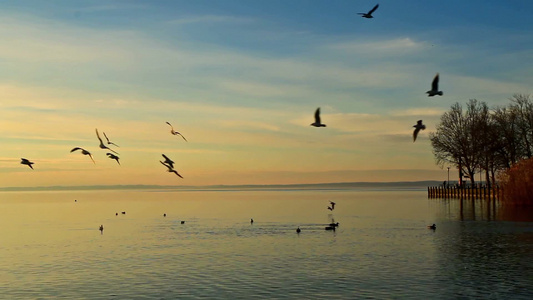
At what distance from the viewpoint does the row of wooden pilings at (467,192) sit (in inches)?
4408

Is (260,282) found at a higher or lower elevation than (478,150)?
lower

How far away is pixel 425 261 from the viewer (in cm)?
4022

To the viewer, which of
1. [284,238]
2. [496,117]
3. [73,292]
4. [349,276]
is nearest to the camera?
[73,292]

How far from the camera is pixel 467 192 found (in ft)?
407

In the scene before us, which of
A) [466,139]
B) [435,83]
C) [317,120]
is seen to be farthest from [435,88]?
[466,139]

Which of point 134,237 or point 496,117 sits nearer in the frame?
point 134,237

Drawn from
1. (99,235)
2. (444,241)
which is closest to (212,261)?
(444,241)

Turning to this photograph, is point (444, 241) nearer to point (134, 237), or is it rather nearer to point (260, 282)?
point (260, 282)

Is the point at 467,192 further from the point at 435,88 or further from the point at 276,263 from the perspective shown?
the point at 435,88

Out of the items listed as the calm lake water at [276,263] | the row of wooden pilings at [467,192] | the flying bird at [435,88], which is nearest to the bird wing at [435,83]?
the flying bird at [435,88]

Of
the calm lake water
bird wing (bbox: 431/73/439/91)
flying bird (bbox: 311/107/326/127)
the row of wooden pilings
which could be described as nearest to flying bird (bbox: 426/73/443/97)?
bird wing (bbox: 431/73/439/91)

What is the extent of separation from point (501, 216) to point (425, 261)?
127ft

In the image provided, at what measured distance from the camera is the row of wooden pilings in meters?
112

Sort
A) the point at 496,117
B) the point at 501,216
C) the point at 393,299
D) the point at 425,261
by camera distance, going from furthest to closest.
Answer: the point at 496,117, the point at 501,216, the point at 425,261, the point at 393,299
